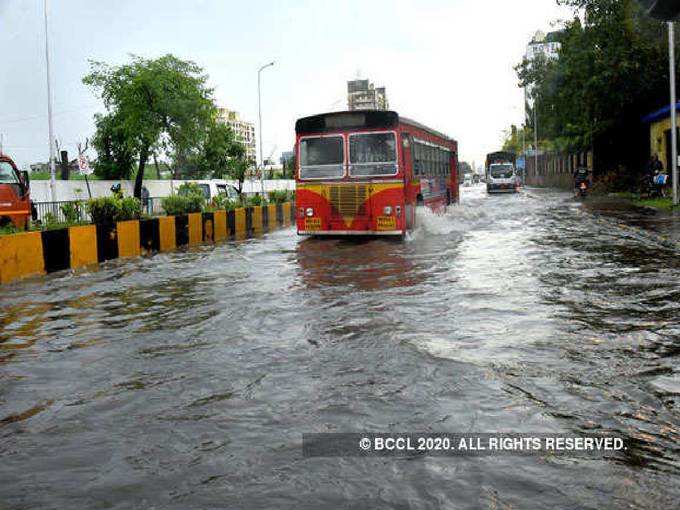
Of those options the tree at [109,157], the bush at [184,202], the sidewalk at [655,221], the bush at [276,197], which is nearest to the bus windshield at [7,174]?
the bush at [184,202]

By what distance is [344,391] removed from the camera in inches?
193

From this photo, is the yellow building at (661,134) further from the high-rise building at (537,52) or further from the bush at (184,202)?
the bush at (184,202)

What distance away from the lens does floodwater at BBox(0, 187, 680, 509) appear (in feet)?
11.2

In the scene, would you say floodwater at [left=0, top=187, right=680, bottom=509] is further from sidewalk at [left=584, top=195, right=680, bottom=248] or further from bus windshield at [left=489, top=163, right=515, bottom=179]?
bus windshield at [left=489, top=163, right=515, bottom=179]

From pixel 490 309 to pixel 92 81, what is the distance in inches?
1672

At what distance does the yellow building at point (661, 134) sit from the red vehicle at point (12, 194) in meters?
25.1

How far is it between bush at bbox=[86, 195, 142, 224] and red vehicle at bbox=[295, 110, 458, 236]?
3.80 m

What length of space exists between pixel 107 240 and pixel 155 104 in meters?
31.1

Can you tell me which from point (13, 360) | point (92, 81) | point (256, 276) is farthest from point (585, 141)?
point (13, 360)

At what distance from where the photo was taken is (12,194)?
58.3ft

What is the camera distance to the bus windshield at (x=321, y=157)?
16719mm

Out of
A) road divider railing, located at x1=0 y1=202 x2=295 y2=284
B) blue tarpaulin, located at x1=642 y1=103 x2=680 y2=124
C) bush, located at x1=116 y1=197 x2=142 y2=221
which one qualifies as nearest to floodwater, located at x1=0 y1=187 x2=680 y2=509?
road divider railing, located at x1=0 y1=202 x2=295 y2=284

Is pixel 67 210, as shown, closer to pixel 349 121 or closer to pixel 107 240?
pixel 107 240

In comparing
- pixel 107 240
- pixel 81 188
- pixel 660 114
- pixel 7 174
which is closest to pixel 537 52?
pixel 660 114
